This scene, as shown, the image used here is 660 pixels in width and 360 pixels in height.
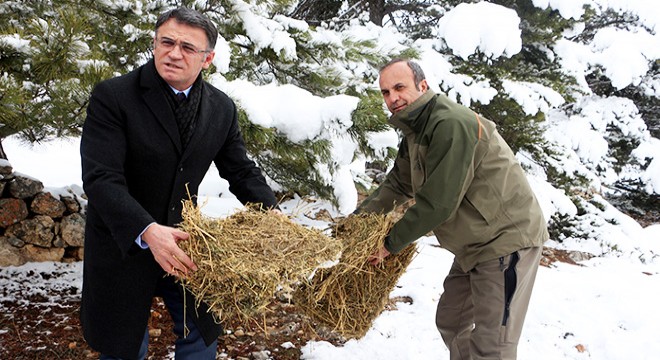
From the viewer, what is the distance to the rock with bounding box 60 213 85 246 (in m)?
4.40

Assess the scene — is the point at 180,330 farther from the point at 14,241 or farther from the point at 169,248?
the point at 14,241

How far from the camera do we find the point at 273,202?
2305 millimetres

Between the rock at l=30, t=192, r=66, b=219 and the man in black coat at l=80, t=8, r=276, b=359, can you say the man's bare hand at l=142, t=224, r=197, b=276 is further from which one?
the rock at l=30, t=192, r=66, b=219

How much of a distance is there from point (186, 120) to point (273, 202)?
0.54 m

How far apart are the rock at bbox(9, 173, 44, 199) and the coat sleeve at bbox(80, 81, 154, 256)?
112 inches

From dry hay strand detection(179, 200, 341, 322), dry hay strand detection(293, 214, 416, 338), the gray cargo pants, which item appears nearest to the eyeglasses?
dry hay strand detection(179, 200, 341, 322)

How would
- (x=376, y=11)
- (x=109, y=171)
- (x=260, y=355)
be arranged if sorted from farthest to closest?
(x=376, y=11)
(x=260, y=355)
(x=109, y=171)

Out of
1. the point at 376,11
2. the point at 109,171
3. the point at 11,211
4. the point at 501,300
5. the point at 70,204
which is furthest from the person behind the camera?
the point at 376,11

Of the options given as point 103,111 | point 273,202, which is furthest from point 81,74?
point 273,202

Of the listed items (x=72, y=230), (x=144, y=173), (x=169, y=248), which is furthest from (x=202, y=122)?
(x=72, y=230)

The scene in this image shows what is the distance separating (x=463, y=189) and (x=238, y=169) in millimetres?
1070

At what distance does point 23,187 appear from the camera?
14.0 ft

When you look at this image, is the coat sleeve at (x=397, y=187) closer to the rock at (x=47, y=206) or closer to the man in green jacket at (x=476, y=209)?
the man in green jacket at (x=476, y=209)

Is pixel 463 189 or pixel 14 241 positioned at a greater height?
pixel 463 189
